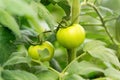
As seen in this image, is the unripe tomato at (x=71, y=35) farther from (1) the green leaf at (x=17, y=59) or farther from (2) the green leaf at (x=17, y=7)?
(2) the green leaf at (x=17, y=7)

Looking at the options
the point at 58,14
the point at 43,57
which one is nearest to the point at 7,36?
the point at 43,57

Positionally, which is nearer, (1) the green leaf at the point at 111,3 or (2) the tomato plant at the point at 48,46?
(2) the tomato plant at the point at 48,46

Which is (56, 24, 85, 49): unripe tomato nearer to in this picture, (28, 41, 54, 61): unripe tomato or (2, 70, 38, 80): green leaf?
(28, 41, 54, 61): unripe tomato

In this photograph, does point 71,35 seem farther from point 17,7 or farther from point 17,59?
point 17,7

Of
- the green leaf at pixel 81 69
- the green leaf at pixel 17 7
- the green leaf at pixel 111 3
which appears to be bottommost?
the green leaf at pixel 81 69

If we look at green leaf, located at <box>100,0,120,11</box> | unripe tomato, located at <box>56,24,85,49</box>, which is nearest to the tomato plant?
unripe tomato, located at <box>56,24,85,49</box>

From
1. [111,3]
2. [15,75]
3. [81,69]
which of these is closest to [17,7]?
[15,75]

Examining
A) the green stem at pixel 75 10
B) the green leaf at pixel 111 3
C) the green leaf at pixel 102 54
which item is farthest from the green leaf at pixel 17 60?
the green leaf at pixel 111 3
